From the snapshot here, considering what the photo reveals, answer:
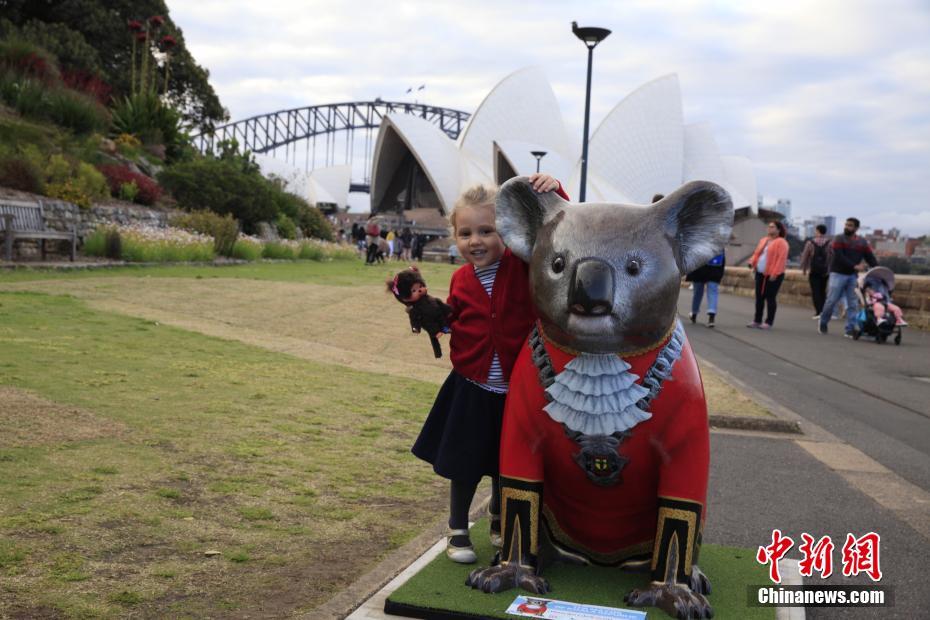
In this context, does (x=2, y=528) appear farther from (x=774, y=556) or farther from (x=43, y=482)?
(x=774, y=556)

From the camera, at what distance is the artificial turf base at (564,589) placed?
269 centimetres

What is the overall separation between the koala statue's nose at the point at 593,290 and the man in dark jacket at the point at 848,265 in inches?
471

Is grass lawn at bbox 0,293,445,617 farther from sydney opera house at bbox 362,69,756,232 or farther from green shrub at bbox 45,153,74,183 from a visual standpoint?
sydney opera house at bbox 362,69,756,232

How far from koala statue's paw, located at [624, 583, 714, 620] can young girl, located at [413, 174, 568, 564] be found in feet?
2.19

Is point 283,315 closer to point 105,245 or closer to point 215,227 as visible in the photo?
point 105,245

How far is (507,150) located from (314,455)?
47912 millimetres

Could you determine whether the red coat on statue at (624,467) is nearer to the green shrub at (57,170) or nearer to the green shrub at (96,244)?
the green shrub at (96,244)

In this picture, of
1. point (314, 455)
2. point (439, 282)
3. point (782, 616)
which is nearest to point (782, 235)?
point (439, 282)

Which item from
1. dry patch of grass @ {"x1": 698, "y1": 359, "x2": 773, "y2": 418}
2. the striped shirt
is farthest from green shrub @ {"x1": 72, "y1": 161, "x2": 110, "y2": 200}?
the striped shirt

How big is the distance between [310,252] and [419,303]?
2232 cm

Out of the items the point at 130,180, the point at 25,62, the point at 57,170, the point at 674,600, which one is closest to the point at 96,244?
the point at 57,170

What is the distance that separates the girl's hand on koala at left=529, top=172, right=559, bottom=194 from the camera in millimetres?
2861

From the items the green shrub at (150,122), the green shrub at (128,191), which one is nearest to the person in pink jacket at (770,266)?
the green shrub at (128,191)

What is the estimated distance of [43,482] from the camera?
12.2 ft
